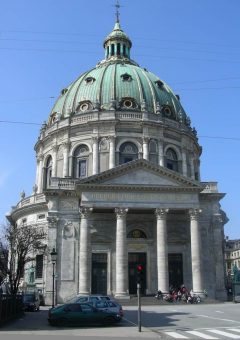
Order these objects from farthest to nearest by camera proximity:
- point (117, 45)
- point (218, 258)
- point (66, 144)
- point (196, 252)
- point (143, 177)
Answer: point (117, 45) < point (66, 144) < point (218, 258) < point (143, 177) < point (196, 252)

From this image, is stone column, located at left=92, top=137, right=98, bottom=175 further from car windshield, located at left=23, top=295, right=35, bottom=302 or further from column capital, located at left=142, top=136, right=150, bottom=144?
car windshield, located at left=23, top=295, right=35, bottom=302

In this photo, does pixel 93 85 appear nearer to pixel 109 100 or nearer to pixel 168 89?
pixel 109 100

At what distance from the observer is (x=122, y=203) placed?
47.7m

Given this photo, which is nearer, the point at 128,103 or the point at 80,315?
the point at 80,315

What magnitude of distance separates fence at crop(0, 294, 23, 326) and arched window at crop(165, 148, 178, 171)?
123ft

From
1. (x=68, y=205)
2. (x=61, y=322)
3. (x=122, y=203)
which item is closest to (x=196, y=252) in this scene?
(x=122, y=203)

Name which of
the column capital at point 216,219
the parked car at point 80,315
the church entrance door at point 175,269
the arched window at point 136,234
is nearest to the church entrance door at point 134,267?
the arched window at point 136,234

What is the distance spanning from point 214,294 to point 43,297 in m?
18.6

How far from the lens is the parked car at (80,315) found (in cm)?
2288

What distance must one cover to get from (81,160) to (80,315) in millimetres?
39779

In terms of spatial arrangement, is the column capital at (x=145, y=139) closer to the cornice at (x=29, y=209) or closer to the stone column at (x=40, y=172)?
the cornice at (x=29, y=209)

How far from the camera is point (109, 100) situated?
64.0 m

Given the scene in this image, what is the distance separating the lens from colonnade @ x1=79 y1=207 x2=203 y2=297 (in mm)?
45375

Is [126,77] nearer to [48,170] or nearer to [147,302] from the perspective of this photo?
[48,170]
